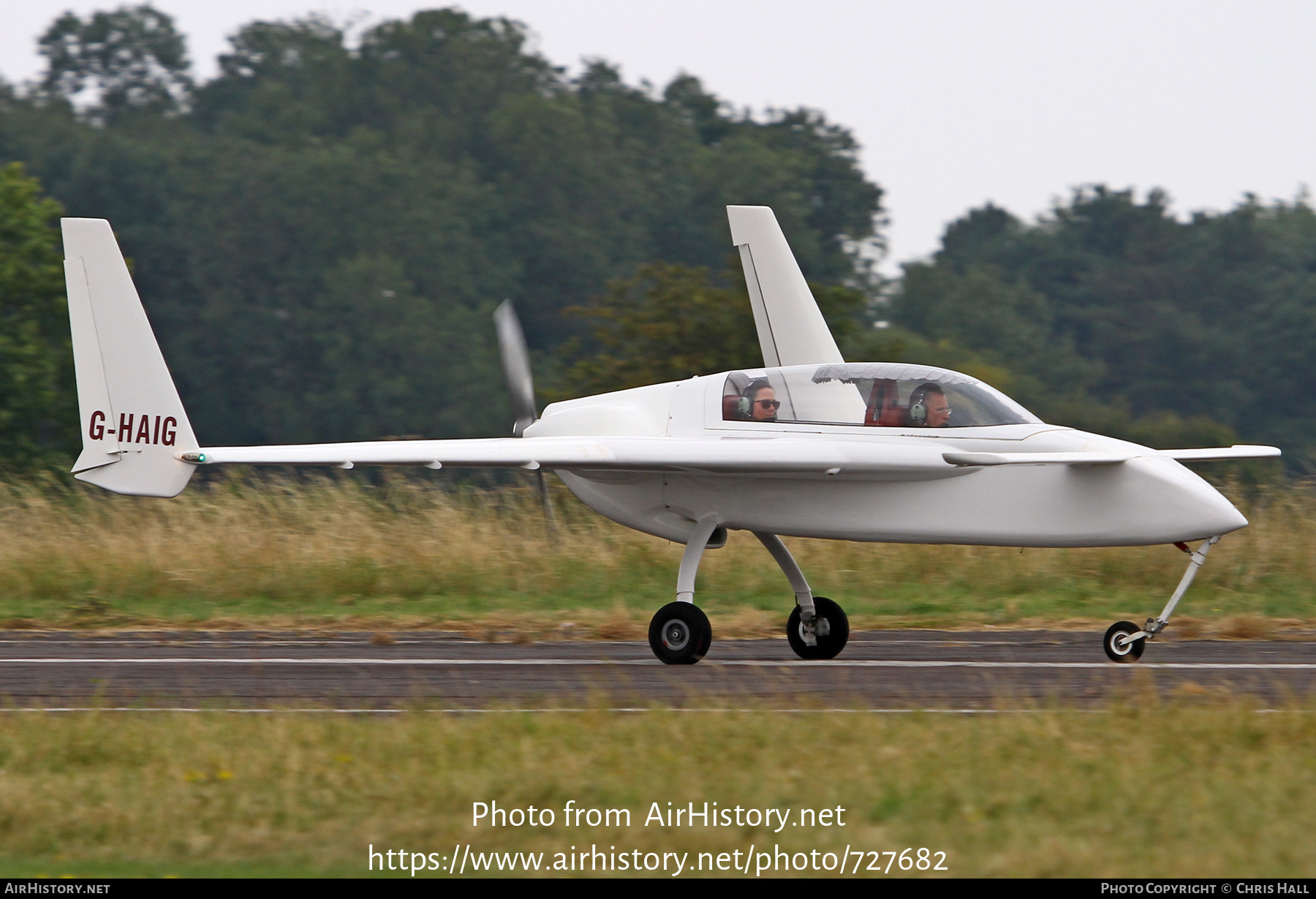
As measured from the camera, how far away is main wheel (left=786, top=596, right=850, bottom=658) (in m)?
12.8

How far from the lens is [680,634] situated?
1201 cm

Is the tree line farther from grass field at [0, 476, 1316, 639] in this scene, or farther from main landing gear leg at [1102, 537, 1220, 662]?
main landing gear leg at [1102, 537, 1220, 662]

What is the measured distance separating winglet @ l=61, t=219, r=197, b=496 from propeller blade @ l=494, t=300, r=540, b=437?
2967mm

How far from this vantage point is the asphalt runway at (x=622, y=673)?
32.9ft

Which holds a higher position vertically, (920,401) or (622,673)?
(920,401)

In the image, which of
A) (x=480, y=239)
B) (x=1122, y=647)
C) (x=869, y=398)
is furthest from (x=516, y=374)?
(x=480, y=239)

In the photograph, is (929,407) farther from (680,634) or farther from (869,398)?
(680,634)

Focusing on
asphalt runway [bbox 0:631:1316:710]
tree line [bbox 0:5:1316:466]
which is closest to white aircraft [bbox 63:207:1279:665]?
asphalt runway [bbox 0:631:1316:710]

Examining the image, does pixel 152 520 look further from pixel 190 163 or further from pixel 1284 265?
pixel 1284 265

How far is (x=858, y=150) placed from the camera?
78000 mm

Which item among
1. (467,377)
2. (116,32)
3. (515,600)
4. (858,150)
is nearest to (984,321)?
(858,150)

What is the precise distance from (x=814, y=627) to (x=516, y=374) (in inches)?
132

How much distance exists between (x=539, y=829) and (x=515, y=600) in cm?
1103

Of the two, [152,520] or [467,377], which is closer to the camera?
[152,520]
